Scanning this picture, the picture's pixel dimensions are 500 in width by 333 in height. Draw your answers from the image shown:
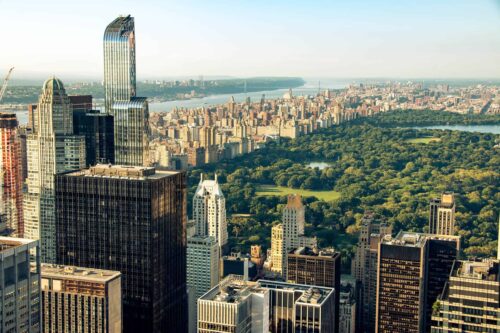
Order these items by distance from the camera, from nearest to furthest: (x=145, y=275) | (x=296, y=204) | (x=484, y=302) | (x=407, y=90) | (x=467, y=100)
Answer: (x=484, y=302)
(x=145, y=275)
(x=296, y=204)
(x=467, y=100)
(x=407, y=90)

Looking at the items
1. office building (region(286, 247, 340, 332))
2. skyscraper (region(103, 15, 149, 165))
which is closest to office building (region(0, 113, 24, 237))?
skyscraper (region(103, 15, 149, 165))

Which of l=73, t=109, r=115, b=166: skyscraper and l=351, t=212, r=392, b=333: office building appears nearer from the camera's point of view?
l=351, t=212, r=392, b=333: office building

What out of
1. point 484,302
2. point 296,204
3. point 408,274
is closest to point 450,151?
point 296,204

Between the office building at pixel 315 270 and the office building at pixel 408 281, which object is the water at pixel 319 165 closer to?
the office building at pixel 315 270

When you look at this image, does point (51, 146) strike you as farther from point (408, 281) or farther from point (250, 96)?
point (250, 96)

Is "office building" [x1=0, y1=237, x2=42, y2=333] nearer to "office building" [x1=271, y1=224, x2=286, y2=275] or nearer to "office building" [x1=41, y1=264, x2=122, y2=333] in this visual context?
"office building" [x1=41, y1=264, x2=122, y2=333]

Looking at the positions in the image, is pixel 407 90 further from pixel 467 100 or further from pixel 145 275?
pixel 145 275

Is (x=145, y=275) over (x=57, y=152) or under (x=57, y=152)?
under
